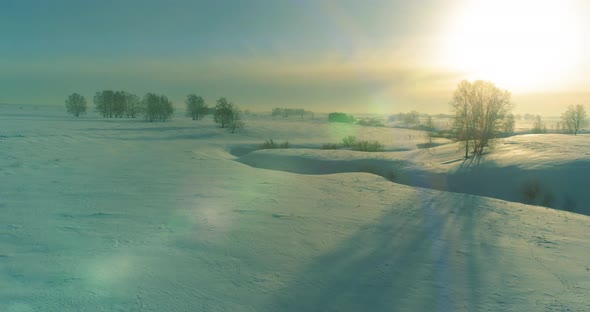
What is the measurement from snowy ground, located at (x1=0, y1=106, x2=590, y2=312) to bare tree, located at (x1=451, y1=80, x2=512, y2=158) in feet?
24.3

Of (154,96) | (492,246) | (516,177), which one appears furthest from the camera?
(154,96)

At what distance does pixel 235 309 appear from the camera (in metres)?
5.07

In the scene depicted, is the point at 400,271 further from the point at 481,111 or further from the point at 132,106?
the point at 132,106

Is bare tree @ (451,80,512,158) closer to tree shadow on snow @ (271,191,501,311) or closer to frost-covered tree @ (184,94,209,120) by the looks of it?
tree shadow on snow @ (271,191,501,311)

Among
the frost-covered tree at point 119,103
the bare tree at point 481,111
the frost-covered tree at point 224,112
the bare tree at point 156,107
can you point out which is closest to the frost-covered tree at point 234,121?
the frost-covered tree at point 224,112

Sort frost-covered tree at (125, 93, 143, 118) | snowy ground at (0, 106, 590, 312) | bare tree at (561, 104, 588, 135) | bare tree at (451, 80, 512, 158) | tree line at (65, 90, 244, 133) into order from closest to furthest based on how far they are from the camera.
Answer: snowy ground at (0, 106, 590, 312) < bare tree at (451, 80, 512, 158) < bare tree at (561, 104, 588, 135) < tree line at (65, 90, 244, 133) < frost-covered tree at (125, 93, 143, 118)

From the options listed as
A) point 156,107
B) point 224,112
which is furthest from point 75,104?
point 224,112

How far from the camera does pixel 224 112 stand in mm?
55031

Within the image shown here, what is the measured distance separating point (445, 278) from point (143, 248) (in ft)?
19.9

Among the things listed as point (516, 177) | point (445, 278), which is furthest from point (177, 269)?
point (516, 177)

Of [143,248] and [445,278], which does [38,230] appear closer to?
[143,248]

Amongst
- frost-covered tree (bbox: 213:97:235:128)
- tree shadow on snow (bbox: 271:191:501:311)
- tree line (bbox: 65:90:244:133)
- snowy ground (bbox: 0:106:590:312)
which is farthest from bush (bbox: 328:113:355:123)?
tree shadow on snow (bbox: 271:191:501:311)

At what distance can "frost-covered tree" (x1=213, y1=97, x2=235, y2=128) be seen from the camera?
2159 inches

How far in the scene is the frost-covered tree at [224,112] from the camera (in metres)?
54.8
